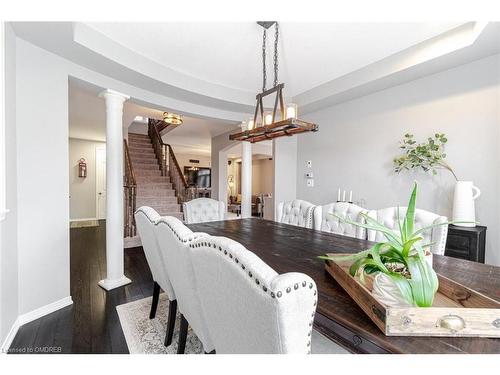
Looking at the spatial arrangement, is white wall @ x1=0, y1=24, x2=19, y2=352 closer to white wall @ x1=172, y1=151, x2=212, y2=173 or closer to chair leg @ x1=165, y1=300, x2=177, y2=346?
chair leg @ x1=165, y1=300, x2=177, y2=346

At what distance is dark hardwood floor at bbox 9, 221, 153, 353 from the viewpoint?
6.00 feet

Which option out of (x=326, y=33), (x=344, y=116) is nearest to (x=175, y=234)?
(x=326, y=33)

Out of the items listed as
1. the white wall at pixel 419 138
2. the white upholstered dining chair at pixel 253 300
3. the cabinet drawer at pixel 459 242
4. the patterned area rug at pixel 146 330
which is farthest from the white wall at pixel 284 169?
the white upholstered dining chair at pixel 253 300

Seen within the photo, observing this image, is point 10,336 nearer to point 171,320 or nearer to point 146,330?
point 146,330

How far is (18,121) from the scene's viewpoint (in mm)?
2070

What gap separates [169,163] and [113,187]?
3.96m

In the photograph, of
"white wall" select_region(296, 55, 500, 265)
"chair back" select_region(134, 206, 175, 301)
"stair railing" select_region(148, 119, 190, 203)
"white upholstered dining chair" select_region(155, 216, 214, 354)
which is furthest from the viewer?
"stair railing" select_region(148, 119, 190, 203)

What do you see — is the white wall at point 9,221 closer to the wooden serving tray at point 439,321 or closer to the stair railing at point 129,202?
the wooden serving tray at point 439,321

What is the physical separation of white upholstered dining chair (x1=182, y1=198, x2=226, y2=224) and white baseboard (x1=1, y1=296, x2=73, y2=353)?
1.49m

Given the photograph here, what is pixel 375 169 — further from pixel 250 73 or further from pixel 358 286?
pixel 358 286

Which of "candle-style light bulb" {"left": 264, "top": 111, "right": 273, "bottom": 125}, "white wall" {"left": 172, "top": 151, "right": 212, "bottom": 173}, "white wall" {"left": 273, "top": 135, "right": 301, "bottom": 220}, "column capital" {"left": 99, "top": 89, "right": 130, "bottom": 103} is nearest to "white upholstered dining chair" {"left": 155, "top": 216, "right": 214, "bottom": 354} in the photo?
"candle-style light bulb" {"left": 264, "top": 111, "right": 273, "bottom": 125}

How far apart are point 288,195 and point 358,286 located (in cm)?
384

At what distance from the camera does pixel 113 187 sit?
2.88 meters
